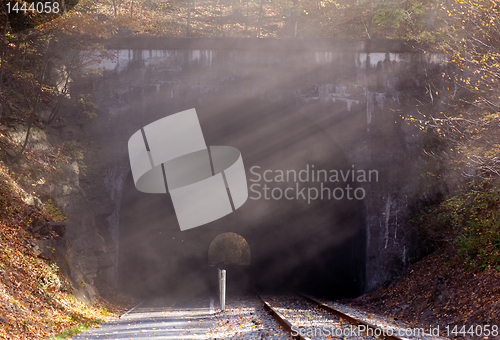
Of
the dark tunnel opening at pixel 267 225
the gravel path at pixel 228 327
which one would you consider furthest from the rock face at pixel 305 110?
the gravel path at pixel 228 327

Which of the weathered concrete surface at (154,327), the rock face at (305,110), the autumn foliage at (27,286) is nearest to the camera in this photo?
the autumn foliage at (27,286)

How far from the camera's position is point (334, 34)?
79.4 feet

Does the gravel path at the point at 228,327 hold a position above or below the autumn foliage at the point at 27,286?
below

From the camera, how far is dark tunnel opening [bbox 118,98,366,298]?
564 inches

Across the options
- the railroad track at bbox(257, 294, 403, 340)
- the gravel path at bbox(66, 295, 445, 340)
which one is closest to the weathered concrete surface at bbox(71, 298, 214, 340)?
the gravel path at bbox(66, 295, 445, 340)

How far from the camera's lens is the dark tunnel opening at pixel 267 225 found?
47.0 ft

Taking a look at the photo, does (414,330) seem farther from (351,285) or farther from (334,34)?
(334,34)

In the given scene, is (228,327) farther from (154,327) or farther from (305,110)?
(305,110)

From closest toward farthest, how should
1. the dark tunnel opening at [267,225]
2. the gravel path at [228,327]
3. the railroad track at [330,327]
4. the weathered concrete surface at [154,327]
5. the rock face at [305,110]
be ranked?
the railroad track at [330,327]
the gravel path at [228,327]
the weathered concrete surface at [154,327]
the rock face at [305,110]
the dark tunnel opening at [267,225]

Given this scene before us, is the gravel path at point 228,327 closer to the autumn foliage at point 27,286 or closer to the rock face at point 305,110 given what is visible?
the autumn foliage at point 27,286

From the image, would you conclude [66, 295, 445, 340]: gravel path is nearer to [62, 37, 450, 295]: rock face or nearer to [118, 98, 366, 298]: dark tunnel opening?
[62, 37, 450, 295]: rock face

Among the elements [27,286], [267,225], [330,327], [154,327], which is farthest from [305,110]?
[27,286]

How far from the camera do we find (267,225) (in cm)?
1938

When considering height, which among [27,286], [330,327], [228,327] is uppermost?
[27,286]
